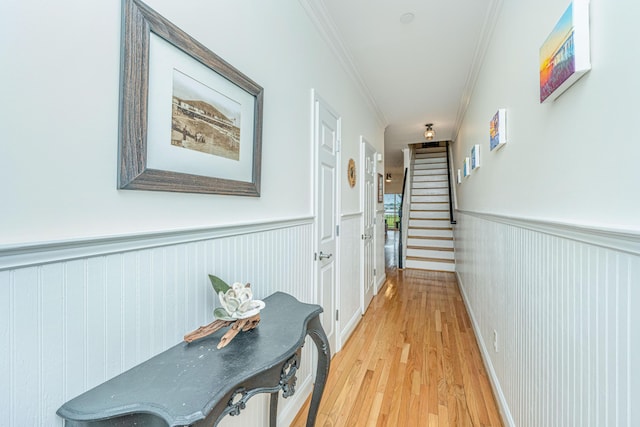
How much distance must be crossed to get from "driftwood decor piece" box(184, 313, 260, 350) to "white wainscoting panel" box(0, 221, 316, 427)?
9 cm

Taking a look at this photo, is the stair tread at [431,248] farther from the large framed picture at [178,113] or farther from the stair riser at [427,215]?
the large framed picture at [178,113]

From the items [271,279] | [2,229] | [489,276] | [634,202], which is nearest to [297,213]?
[271,279]

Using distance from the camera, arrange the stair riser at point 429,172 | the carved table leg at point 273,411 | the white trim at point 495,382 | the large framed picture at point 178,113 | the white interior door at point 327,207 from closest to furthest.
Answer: the large framed picture at point 178,113 → the carved table leg at point 273,411 → the white trim at point 495,382 → the white interior door at point 327,207 → the stair riser at point 429,172

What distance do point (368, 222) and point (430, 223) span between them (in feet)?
10.5

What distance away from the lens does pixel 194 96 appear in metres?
0.95

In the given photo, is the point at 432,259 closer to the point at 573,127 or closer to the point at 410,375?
the point at 410,375

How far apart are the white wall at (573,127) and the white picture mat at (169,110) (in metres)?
1.19

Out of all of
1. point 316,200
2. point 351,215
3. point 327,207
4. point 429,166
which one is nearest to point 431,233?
point 429,166

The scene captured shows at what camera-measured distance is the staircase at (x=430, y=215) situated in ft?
17.9

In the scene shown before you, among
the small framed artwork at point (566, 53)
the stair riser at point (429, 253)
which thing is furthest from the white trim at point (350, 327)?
the stair riser at point (429, 253)

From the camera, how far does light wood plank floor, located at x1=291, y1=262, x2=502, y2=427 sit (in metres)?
1.67

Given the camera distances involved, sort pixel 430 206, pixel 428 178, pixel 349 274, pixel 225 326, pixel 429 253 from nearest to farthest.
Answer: pixel 225 326 < pixel 349 274 < pixel 429 253 < pixel 430 206 < pixel 428 178

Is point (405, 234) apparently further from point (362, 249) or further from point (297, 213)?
point (297, 213)

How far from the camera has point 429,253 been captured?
5586mm
